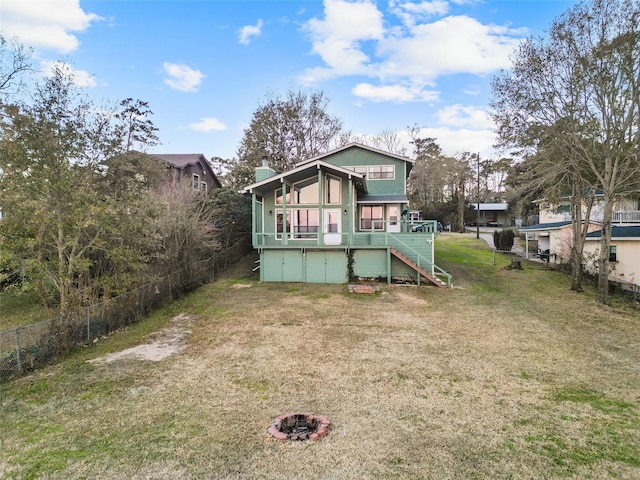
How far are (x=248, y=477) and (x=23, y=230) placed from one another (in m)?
8.54

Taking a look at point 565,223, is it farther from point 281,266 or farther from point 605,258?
point 281,266

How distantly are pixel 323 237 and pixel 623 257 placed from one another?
17.0 m

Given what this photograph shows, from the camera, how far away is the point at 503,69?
54.9 ft

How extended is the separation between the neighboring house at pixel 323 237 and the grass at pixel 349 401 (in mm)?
5764

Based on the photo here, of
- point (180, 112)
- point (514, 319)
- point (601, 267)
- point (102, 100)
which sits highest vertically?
point (180, 112)

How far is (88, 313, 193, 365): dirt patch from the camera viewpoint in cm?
925

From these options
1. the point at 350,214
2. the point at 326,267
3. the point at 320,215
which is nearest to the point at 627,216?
the point at 350,214

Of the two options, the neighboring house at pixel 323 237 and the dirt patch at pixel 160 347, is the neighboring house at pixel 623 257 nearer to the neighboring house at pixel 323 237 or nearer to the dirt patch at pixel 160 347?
the neighboring house at pixel 323 237

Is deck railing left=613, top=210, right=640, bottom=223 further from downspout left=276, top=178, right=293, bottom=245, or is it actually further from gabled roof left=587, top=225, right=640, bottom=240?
downspout left=276, top=178, right=293, bottom=245

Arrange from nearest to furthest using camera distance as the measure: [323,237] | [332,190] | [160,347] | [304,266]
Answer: [160,347], [323,237], [304,266], [332,190]

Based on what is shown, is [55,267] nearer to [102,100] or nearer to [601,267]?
[102,100]

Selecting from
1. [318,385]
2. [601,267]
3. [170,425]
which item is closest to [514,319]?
[601,267]

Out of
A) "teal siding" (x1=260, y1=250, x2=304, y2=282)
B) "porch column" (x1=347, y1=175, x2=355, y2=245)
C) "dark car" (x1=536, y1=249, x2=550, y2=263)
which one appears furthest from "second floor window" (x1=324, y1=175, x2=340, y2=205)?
"dark car" (x1=536, y1=249, x2=550, y2=263)

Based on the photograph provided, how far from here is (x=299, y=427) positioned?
231 inches
